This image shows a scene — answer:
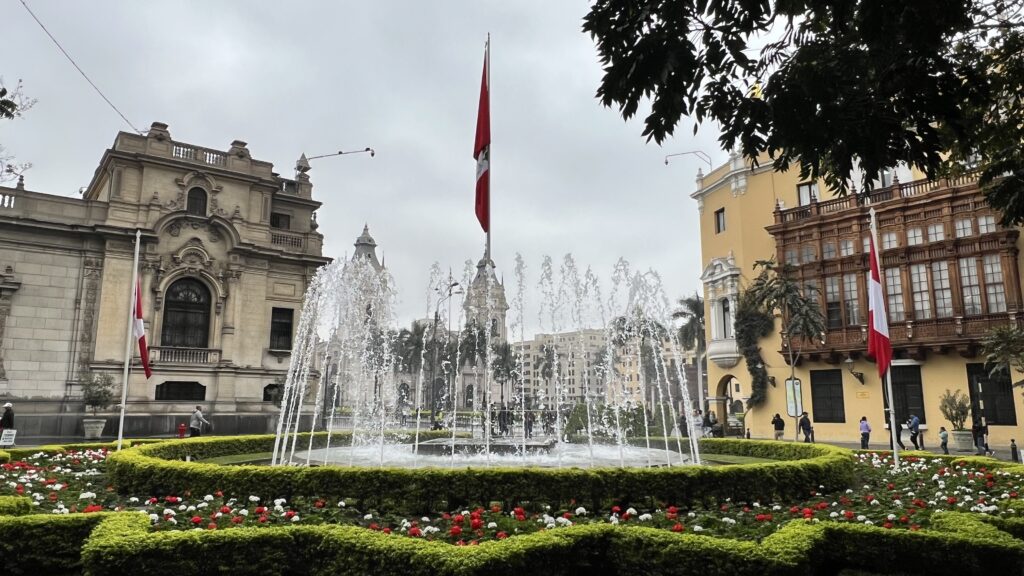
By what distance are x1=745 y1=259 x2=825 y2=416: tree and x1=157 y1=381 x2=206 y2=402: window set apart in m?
25.7

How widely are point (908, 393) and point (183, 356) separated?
104 feet

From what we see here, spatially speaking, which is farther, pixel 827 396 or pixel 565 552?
pixel 827 396

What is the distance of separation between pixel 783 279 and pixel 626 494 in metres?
21.0

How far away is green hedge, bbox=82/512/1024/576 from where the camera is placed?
5.82 meters

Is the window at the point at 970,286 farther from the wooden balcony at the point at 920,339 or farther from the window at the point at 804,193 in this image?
the window at the point at 804,193

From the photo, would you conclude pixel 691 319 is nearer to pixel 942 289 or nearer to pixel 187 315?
pixel 942 289

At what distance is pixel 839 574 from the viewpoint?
6242mm

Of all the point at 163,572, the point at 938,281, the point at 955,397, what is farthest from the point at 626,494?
the point at 938,281

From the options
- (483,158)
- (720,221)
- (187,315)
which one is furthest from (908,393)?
(187,315)

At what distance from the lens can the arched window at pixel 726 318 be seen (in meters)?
33.4

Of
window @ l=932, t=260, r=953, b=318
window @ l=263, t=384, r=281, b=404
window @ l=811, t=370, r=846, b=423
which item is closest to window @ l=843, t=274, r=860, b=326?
window @ l=811, t=370, r=846, b=423

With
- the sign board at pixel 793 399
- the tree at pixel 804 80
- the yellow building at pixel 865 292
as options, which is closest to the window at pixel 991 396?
the yellow building at pixel 865 292

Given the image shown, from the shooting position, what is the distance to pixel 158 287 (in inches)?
1129

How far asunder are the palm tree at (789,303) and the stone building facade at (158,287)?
2182 cm
